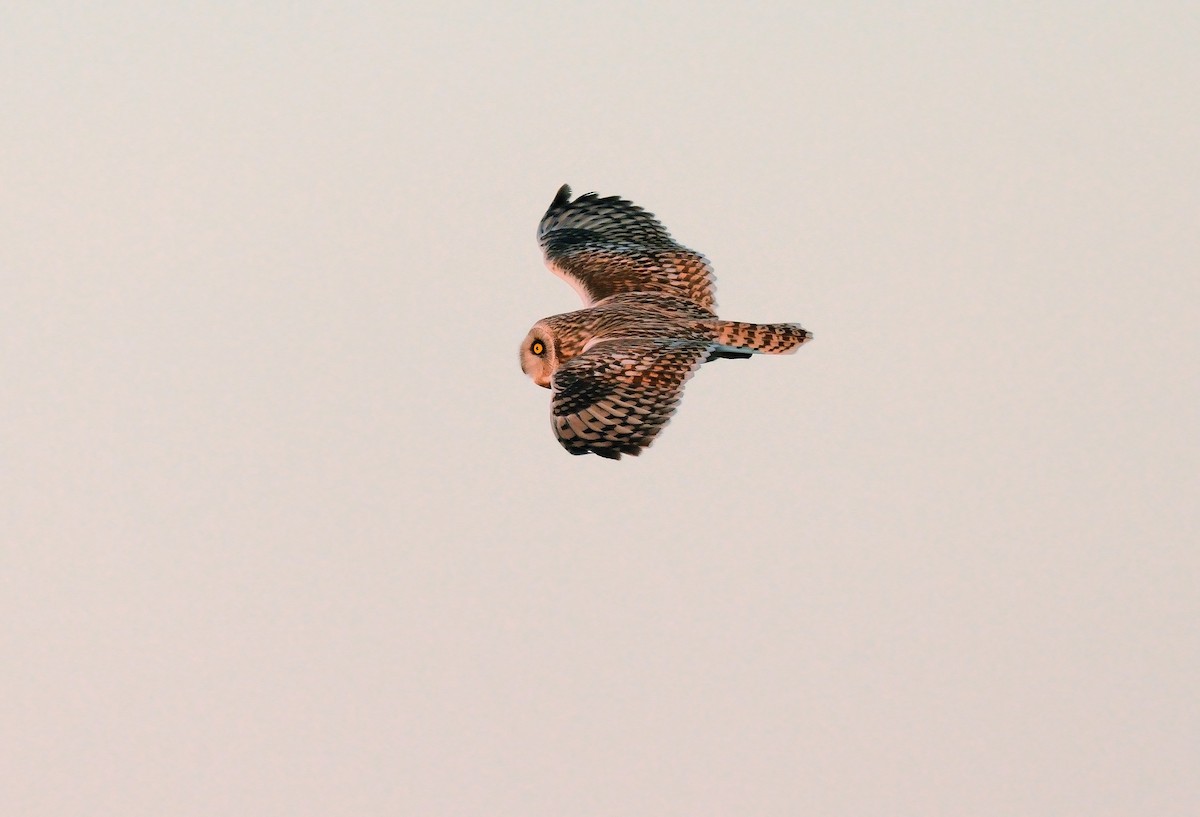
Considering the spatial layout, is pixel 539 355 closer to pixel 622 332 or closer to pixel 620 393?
pixel 622 332

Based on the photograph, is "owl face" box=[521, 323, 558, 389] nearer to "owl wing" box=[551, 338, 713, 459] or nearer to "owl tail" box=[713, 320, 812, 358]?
"owl wing" box=[551, 338, 713, 459]

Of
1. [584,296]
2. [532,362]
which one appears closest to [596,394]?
[532,362]

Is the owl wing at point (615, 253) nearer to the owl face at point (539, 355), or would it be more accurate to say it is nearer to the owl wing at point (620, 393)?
the owl face at point (539, 355)

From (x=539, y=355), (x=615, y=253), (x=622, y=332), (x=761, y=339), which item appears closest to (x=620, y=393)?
(x=622, y=332)

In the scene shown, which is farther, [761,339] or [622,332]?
[761,339]

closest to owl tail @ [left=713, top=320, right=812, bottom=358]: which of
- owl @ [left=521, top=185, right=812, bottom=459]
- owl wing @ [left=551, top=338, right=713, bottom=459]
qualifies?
owl @ [left=521, top=185, right=812, bottom=459]

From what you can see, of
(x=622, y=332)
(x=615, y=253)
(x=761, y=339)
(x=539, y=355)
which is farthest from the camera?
(x=615, y=253)
